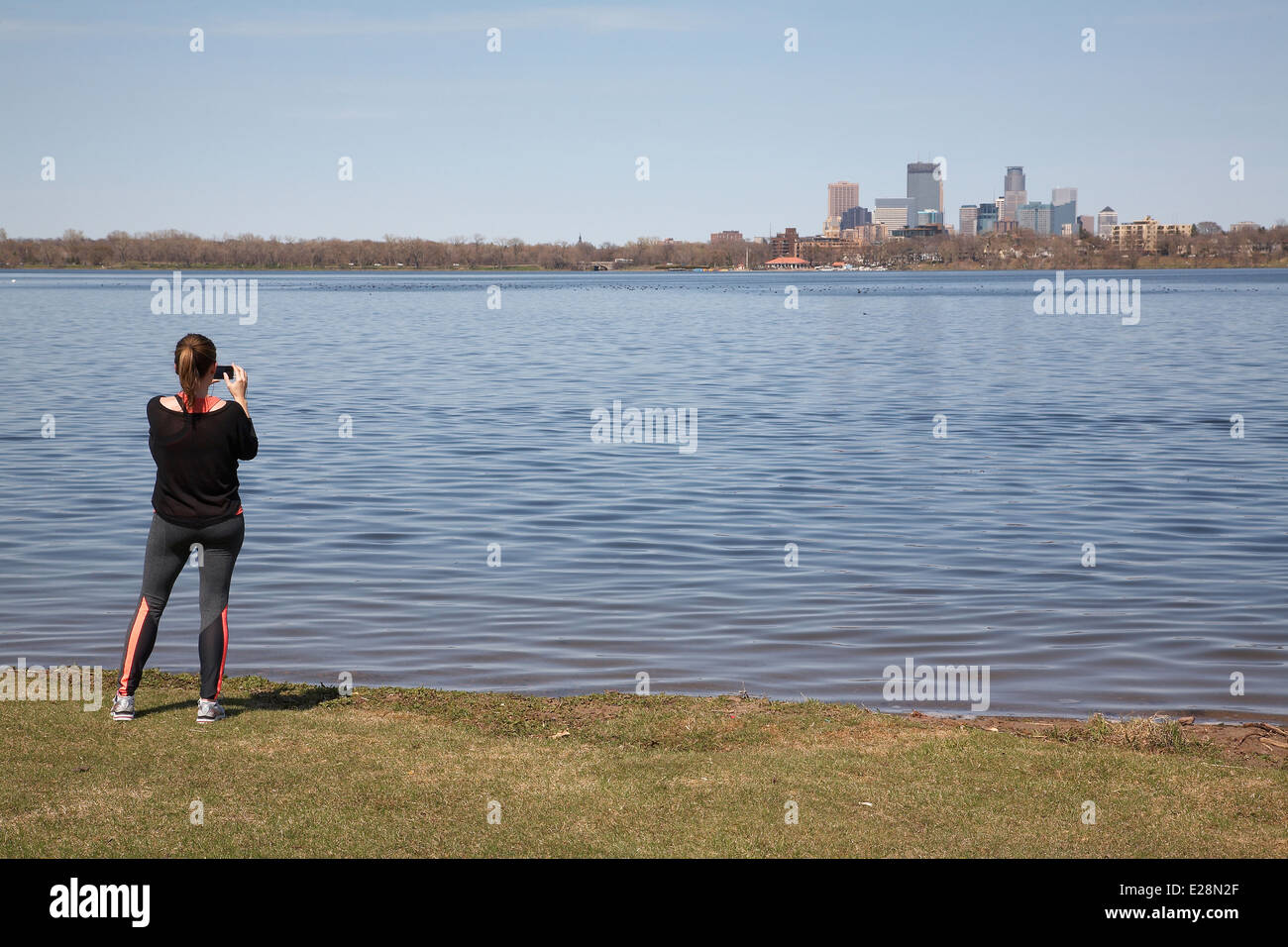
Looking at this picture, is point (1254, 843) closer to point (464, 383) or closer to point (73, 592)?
point (73, 592)

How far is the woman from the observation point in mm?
7434

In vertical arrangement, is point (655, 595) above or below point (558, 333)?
below

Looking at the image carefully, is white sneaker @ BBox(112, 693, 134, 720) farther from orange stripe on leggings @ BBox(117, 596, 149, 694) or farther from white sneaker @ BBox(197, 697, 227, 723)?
white sneaker @ BBox(197, 697, 227, 723)

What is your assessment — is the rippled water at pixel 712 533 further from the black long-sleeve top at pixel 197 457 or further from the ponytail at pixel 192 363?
the ponytail at pixel 192 363

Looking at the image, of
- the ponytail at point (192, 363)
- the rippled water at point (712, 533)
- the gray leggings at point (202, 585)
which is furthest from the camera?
the rippled water at point (712, 533)

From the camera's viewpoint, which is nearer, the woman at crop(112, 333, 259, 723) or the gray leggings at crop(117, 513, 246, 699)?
the woman at crop(112, 333, 259, 723)

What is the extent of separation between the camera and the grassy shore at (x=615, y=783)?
5.99m

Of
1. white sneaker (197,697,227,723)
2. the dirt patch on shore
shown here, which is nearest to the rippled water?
the dirt patch on shore

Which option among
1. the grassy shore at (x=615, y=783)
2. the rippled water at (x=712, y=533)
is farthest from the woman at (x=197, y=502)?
the rippled water at (x=712, y=533)

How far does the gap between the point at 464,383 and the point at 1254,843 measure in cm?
3482

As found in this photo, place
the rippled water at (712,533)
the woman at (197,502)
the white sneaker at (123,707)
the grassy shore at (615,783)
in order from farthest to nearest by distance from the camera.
A: the rippled water at (712,533), the white sneaker at (123,707), the woman at (197,502), the grassy shore at (615,783)

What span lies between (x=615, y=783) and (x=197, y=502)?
9.66 feet

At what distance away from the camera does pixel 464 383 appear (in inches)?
1556
